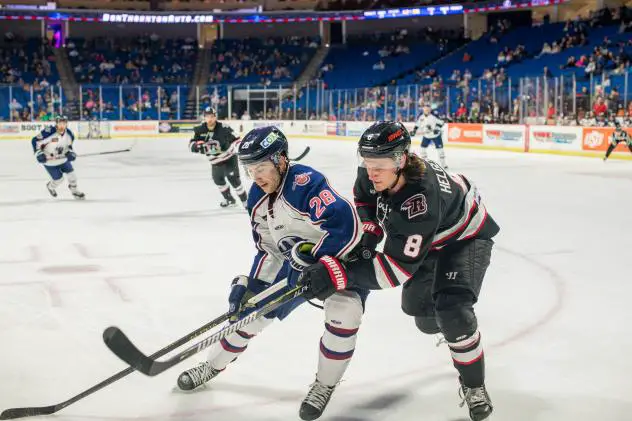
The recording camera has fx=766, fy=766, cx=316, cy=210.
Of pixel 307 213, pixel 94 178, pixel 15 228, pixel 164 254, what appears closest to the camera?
pixel 307 213

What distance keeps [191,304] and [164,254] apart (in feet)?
5.28

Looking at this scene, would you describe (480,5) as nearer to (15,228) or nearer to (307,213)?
(15,228)

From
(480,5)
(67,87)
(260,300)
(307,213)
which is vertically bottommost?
(260,300)

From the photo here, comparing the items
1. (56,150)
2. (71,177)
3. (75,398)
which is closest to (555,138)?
(71,177)

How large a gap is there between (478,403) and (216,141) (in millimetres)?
6433

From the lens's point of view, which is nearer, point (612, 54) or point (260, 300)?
point (260, 300)

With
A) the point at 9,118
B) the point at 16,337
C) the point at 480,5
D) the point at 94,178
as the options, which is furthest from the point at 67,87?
the point at 16,337

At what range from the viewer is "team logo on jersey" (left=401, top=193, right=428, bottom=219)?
2.36 metres

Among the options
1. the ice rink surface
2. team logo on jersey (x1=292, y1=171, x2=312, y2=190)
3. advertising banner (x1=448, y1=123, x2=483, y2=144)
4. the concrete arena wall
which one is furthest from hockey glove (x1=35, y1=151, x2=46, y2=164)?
advertising banner (x1=448, y1=123, x2=483, y2=144)

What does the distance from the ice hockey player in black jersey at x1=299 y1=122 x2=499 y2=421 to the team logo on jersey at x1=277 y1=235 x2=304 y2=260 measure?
254 mm

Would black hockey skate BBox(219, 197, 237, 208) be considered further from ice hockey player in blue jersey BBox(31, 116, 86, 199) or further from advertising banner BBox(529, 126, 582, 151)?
advertising banner BBox(529, 126, 582, 151)

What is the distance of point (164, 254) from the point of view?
5848 mm

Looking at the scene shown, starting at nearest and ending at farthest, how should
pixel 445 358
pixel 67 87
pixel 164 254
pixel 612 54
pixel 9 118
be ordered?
pixel 445 358, pixel 164 254, pixel 612 54, pixel 9 118, pixel 67 87

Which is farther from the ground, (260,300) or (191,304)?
(260,300)
